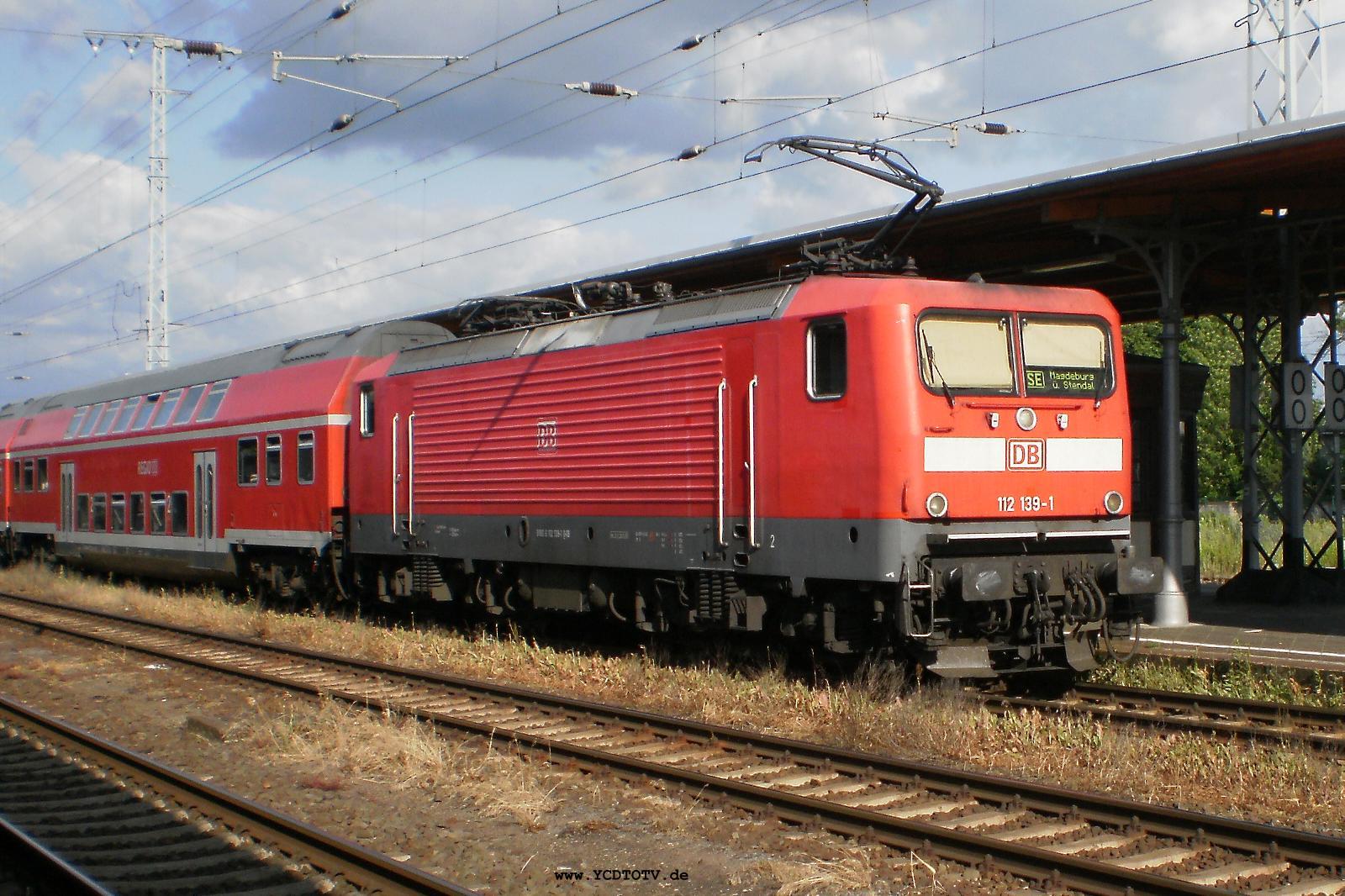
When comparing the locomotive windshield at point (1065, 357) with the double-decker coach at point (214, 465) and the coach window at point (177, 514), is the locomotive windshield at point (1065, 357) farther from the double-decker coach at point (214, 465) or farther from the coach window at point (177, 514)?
the coach window at point (177, 514)

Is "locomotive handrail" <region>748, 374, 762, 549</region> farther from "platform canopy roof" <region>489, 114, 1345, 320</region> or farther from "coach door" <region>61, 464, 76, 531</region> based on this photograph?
"coach door" <region>61, 464, 76, 531</region>

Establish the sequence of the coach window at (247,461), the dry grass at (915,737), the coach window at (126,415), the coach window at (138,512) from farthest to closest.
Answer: the coach window at (126,415)
the coach window at (138,512)
the coach window at (247,461)
the dry grass at (915,737)

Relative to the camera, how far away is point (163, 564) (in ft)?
70.9

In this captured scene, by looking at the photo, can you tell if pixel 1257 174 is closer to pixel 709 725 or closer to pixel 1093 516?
pixel 1093 516

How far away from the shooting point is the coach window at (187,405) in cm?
2078

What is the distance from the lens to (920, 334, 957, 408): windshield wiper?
10219 mm

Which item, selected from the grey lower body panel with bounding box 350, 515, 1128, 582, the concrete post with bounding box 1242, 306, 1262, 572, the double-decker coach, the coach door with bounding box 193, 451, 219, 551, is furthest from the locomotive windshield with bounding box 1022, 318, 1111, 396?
the coach door with bounding box 193, 451, 219, 551

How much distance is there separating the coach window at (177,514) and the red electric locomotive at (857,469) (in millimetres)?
9517

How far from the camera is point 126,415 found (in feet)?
75.0

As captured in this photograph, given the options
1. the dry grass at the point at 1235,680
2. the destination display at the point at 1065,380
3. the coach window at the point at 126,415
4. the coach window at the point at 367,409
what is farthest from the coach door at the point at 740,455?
the coach window at the point at 126,415

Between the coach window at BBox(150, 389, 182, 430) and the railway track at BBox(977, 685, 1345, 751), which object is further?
the coach window at BBox(150, 389, 182, 430)

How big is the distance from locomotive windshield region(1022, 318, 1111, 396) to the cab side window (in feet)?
5.05

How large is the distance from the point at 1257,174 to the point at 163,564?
56.1 feet

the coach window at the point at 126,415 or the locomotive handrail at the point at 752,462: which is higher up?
the coach window at the point at 126,415
